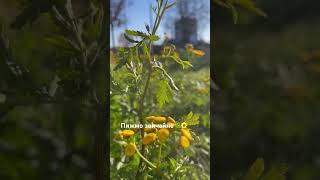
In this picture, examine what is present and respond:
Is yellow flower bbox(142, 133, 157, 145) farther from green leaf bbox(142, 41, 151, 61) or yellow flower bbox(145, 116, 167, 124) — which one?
green leaf bbox(142, 41, 151, 61)

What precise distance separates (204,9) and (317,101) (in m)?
0.29

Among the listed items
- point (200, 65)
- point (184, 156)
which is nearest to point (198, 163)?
point (184, 156)

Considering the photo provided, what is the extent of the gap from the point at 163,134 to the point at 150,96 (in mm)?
67

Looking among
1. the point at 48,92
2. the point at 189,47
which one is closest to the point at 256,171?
the point at 189,47

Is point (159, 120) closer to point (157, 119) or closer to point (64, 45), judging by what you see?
point (157, 119)

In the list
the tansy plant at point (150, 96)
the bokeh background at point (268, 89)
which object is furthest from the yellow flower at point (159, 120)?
the bokeh background at point (268, 89)

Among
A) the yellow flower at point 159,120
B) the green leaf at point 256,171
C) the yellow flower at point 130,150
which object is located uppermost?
the yellow flower at point 159,120

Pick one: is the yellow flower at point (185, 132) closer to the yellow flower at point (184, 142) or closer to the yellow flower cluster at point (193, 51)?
the yellow flower at point (184, 142)

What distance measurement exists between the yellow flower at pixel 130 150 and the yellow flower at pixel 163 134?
0.05 metres

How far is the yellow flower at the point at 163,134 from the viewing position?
0.74 meters

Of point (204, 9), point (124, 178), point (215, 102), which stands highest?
point (204, 9)

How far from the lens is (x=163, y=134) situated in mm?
741

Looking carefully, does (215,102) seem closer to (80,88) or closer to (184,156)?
(184,156)

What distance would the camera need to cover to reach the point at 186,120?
741 millimetres
